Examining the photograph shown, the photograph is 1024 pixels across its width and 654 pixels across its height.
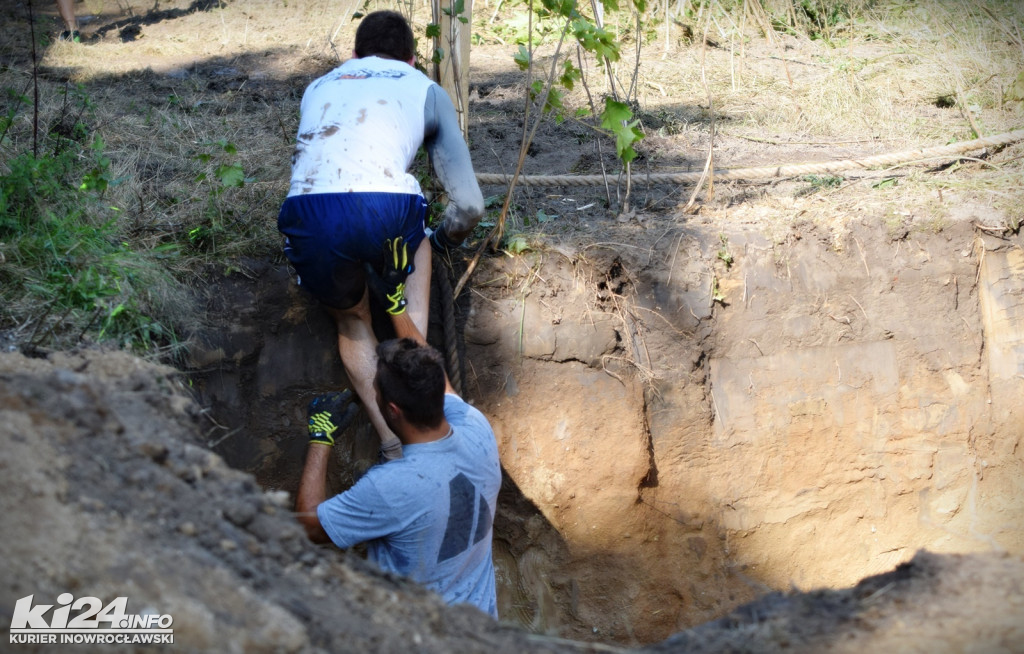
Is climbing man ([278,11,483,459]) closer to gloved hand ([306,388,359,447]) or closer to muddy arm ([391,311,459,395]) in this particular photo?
muddy arm ([391,311,459,395])

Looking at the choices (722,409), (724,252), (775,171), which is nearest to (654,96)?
(775,171)

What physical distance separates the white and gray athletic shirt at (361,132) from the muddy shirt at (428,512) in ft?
3.50

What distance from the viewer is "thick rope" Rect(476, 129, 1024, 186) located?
4.29 meters

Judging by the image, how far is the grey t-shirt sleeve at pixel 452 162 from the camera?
330 centimetres

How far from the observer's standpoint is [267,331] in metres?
3.53

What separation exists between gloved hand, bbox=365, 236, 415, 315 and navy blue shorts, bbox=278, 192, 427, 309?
0.10 feet

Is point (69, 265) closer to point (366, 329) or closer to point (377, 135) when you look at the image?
point (366, 329)

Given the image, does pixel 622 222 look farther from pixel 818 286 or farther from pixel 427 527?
pixel 427 527

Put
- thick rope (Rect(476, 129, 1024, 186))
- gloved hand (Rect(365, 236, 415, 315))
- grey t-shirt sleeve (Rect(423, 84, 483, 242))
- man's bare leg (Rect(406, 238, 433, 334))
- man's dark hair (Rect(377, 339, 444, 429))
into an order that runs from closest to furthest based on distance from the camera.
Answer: man's dark hair (Rect(377, 339, 444, 429))
gloved hand (Rect(365, 236, 415, 315))
grey t-shirt sleeve (Rect(423, 84, 483, 242))
man's bare leg (Rect(406, 238, 433, 334))
thick rope (Rect(476, 129, 1024, 186))

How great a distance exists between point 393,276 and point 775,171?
2.38 meters

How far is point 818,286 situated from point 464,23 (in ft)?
7.22

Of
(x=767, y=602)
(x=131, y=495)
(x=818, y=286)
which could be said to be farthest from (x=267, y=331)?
(x=818, y=286)

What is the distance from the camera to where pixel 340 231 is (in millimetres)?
3037

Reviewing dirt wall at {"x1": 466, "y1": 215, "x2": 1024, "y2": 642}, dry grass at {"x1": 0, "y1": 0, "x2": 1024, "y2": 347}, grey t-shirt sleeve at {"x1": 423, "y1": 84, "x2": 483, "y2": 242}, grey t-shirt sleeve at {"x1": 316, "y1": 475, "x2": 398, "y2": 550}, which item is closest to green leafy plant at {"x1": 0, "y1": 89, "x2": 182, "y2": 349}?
dry grass at {"x1": 0, "y1": 0, "x2": 1024, "y2": 347}
